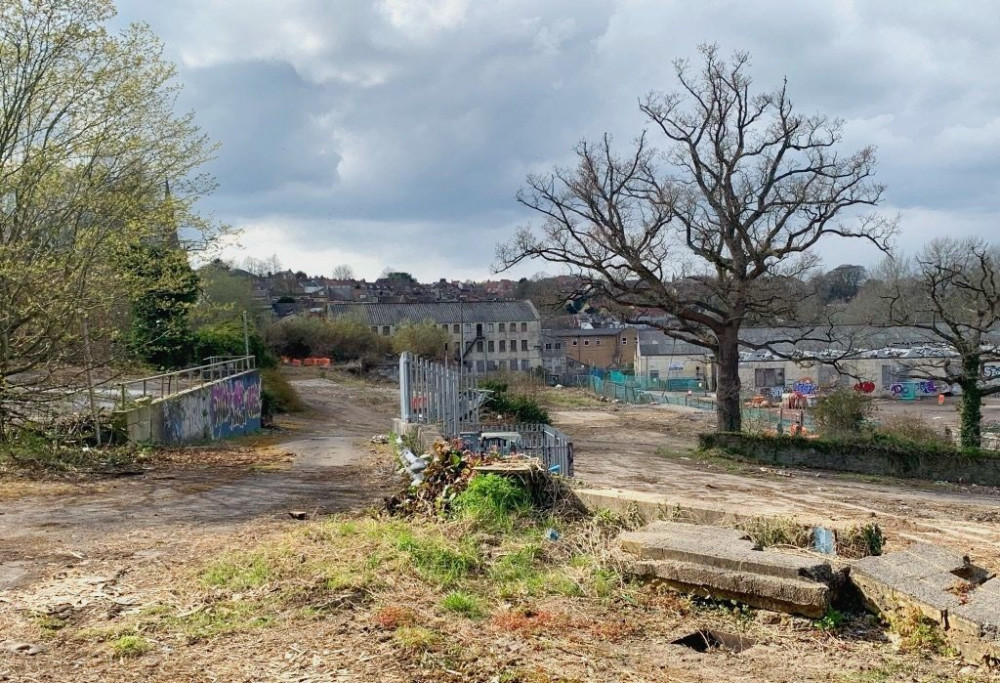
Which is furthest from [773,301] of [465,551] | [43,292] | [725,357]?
[465,551]

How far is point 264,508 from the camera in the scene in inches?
349

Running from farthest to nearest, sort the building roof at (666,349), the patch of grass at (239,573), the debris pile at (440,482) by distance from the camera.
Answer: the building roof at (666,349), the debris pile at (440,482), the patch of grass at (239,573)

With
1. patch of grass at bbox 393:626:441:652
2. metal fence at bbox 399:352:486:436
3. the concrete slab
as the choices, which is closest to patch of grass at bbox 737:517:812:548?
the concrete slab

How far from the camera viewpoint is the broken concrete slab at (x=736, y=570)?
4746 millimetres

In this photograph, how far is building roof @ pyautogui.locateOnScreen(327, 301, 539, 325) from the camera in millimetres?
83750

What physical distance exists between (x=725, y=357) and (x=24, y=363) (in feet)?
64.5

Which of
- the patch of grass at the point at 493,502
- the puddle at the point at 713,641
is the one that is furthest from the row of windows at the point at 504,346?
the puddle at the point at 713,641

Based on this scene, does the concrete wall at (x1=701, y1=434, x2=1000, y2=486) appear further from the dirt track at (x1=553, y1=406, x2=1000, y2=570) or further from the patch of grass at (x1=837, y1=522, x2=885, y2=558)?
the patch of grass at (x1=837, y1=522, x2=885, y2=558)

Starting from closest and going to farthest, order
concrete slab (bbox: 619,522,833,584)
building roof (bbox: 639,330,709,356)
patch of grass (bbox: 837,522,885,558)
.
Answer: concrete slab (bbox: 619,522,833,584) → patch of grass (bbox: 837,522,885,558) → building roof (bbox: 639,330,709,356)

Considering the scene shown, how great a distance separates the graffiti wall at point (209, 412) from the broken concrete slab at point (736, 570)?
14084mm

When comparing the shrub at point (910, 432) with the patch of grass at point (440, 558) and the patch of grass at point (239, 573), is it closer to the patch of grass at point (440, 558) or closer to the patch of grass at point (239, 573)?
the patch of grass at point (440, 558)

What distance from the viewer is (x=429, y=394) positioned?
14.2 m

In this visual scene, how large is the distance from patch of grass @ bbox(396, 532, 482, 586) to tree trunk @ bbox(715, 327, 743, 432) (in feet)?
71.1

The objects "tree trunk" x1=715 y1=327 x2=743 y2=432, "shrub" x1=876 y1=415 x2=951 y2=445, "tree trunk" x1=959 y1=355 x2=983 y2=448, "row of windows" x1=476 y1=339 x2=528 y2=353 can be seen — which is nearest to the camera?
"shrub" x1=876 y1=415 x2=951 y2=445
